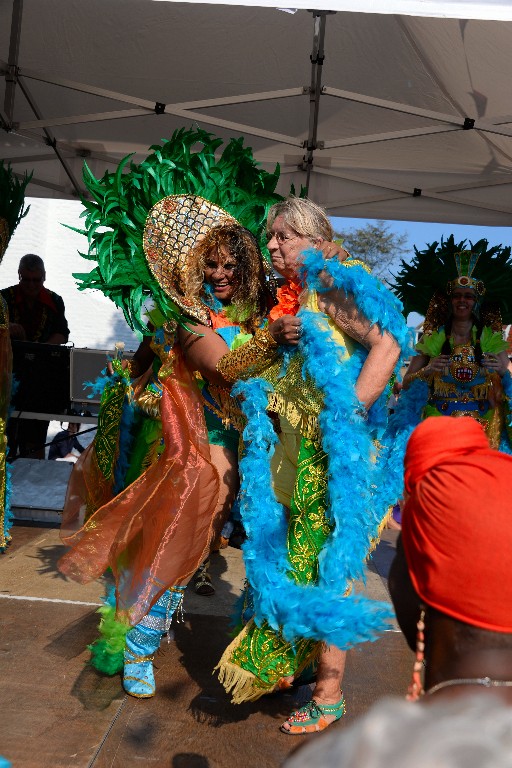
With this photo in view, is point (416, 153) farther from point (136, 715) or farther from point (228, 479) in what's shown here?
point (136, 715)

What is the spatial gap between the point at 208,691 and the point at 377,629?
944 millimetres

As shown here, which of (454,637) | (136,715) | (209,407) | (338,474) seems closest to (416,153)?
(209,407)

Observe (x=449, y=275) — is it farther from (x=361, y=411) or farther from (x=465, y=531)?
(x=465, y=531)

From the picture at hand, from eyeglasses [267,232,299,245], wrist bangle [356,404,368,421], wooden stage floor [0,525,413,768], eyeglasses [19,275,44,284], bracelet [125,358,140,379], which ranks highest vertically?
eyeglasses [267,232,299,245]

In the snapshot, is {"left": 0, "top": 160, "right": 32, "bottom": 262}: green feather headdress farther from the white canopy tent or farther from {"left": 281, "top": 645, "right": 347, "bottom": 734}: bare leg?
{"left": 281, "top": 645, "right": 347, "bottom": 734}: bare leg

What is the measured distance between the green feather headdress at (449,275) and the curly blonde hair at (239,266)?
2.46m

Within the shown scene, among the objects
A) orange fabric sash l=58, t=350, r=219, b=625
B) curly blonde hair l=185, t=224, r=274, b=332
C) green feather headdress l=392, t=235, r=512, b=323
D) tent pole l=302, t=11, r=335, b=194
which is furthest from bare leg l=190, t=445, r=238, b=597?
tent pole l=302, t=11, r=335, b=194

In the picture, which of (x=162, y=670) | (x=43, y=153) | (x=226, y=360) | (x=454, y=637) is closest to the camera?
(x=454, y=637)

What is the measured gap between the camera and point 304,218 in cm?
312

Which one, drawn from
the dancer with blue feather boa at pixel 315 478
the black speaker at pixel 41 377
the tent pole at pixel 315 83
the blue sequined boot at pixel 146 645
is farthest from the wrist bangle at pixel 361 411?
the black speaker at pixel 41 377

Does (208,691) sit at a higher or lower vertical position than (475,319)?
lower

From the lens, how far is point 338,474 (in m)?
2.75

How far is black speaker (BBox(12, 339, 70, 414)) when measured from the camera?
6715mm

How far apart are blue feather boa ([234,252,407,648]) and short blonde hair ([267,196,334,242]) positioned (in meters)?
0.22
